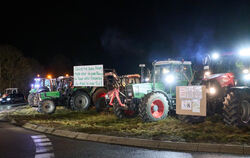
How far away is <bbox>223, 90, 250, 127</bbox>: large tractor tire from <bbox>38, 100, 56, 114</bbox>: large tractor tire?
12773 mm

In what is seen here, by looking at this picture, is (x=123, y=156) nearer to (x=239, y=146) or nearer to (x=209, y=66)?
(x=239, y=146)

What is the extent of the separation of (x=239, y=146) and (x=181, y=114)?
13.1 ft

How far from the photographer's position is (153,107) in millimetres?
13617

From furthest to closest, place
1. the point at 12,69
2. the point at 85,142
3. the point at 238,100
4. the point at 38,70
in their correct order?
the point at 38,70 → the point at 12,69 → the point at 238,100 → the point at 85,142

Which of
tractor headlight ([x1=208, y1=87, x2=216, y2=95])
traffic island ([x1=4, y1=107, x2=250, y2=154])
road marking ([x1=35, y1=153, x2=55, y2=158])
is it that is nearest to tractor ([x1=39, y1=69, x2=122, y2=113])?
traffic island ([x1=4, y1=107, x2=250, y2=154])

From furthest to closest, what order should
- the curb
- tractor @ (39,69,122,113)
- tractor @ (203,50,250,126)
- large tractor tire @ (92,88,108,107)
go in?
large tractor tire @ (92,88,108,107) < tractor @ (39,69,122,113) < tractor @ (203,50,250,126) < the curb

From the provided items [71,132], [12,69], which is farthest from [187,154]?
[12,69]

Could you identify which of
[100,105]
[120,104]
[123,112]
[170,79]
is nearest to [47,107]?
[100,105]

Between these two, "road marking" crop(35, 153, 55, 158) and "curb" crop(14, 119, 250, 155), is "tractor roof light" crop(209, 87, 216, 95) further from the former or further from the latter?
"road marking" crop(35, 153, 55, 158)

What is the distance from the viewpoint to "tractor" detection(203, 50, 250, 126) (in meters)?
11.0

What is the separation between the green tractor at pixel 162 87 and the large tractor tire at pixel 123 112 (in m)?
0.13

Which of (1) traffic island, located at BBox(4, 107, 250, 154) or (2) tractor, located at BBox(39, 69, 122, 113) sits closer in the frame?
(1) traffic island, located at BBox(4, 107, 250, 154)

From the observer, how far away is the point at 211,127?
37.2ft

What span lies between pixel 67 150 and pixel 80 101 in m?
12.6
